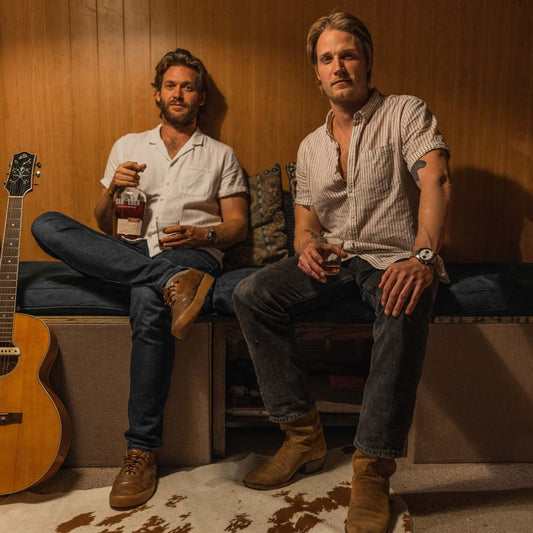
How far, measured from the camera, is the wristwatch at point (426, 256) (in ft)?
4.77

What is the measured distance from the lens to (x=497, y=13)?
8.07ft

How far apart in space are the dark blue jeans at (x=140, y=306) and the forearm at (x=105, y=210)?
318 millimetres

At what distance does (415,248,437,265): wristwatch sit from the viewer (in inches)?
57.3

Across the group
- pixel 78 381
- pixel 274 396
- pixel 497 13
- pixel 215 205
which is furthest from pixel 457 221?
pixel 78 381

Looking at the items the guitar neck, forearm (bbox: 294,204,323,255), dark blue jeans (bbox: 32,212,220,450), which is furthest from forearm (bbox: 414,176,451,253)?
the guitar neck

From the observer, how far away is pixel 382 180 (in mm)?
1745

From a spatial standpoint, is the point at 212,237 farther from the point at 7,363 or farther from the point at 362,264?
the point at 7,363

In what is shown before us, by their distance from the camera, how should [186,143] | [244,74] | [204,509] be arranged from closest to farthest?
1. [204,509]
2. [186,143]
3. [244,74]

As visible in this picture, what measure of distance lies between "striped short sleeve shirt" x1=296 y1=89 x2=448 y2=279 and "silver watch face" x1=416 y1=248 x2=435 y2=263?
20cm

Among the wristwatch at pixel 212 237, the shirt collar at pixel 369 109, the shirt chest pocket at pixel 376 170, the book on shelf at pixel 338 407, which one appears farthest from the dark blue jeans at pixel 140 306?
the shirt collar at pixel 369 109

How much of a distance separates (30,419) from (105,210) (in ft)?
2.87

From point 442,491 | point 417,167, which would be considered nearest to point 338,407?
point 442,491

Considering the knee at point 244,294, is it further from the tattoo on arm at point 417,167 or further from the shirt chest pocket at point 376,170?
the tattoo on arm at point 417,167

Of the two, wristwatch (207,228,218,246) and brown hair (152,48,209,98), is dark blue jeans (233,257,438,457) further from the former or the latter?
brown hair (152,48,209,98)
